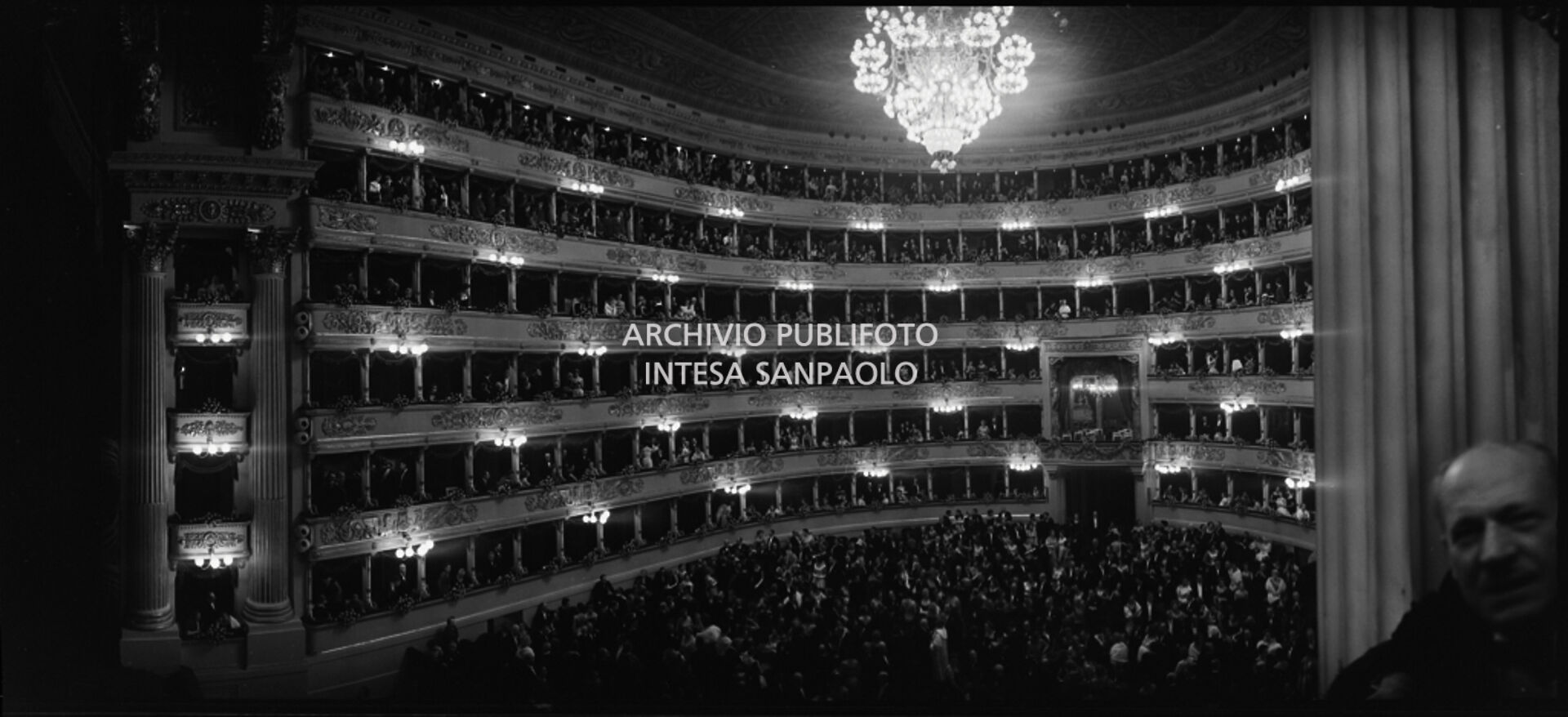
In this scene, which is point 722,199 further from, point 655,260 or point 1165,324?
point 1165,324

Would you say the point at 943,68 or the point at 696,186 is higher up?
the point at 943,68

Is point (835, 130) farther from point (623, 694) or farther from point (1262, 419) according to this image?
point (623, 694)

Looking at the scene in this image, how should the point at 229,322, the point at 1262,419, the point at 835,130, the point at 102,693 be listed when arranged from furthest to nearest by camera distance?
the point at 835,130 < the point at 1262,419 < the point at 229,322 < the point at 102,693

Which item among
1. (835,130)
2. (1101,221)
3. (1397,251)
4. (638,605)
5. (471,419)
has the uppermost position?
(835,130)

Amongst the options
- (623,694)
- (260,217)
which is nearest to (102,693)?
(623,694)

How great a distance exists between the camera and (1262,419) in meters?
22.0

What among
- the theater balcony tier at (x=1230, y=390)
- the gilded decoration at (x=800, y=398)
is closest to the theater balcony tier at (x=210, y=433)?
the gilded decoration at (x=800, y=398)

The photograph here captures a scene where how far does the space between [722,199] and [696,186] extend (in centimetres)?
105

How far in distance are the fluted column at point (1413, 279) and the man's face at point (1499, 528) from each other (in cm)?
13

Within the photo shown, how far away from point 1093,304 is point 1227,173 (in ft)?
17.0

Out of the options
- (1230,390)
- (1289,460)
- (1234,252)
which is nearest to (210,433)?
(1289,460)

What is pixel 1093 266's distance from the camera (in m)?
25.1

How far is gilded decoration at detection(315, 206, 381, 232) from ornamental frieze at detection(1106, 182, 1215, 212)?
63.4 feet

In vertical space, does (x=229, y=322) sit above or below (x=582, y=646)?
above
